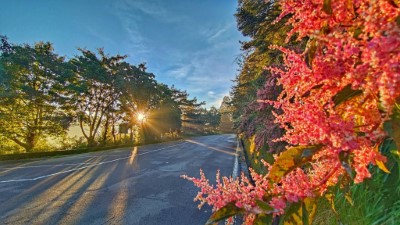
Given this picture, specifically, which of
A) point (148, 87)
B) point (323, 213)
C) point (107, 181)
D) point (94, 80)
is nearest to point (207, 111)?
point (148, 87)

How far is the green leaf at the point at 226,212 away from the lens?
859 mm

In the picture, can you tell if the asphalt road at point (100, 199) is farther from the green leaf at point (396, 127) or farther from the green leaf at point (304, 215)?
the green leaf at point (396, 127)

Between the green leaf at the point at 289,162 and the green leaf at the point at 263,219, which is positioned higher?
the green leaf at the point at 289,162

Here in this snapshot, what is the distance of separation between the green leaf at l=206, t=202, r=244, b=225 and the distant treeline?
22931 mm

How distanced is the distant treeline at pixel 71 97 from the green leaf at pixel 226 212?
75.2 feet

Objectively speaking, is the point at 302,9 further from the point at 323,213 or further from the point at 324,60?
the point at 323,213

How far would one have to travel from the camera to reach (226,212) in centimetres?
88

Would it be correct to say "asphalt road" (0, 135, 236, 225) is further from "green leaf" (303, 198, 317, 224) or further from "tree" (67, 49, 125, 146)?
"tree" (67, 49, 125, 146)

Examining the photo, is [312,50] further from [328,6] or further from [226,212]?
[226,212]

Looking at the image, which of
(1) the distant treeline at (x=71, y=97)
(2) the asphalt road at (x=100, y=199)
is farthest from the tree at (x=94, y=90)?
(2) the asphalt road at (x=100, y=199)

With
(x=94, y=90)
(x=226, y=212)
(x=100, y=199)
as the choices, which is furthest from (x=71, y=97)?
(x=226, y=212)

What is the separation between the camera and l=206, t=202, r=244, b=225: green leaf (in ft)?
2.82

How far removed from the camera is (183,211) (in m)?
5.72

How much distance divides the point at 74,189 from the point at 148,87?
2571cm
